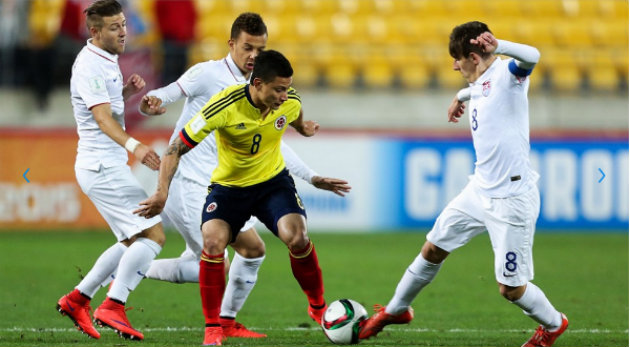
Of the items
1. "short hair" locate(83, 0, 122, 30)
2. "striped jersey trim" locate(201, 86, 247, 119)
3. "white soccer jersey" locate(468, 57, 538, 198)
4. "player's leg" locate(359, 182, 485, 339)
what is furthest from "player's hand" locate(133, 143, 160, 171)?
"white soccer jersey" locate(468, 57, 538, 198)

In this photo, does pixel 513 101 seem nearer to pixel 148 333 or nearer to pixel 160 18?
pixel 148 333

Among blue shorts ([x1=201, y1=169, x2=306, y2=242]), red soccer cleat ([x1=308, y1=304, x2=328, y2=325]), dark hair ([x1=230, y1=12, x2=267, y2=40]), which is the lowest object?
red soccer cleat ([x1=308, y1=304, x2=328, y2=325])

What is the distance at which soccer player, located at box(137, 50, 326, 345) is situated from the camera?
19.2 ft

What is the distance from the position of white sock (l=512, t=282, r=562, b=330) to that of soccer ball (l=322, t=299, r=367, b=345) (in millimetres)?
955

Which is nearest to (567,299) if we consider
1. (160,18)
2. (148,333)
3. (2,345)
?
(148,333)

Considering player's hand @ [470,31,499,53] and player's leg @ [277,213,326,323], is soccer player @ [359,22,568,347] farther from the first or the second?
player's leg @ [277,213,326,323]

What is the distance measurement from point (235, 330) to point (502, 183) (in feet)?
6.57

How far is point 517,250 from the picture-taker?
5.86 metres

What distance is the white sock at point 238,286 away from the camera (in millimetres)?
6680

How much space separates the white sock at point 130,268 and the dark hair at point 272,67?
1.38 meters

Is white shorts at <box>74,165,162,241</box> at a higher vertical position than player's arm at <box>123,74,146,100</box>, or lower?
lower

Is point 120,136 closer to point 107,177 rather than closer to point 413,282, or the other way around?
point 107,177

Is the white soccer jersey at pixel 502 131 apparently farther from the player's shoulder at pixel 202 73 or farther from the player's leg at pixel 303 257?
the player's shoulder at pixel 202 73

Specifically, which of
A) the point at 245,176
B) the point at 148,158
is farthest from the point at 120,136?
the point at 245,176
